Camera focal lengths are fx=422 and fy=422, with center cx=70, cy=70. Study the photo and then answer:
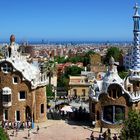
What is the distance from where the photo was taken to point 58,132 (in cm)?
4269

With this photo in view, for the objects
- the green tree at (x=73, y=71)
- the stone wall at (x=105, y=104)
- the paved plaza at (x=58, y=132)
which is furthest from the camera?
the green tree at (x=73, y=71)

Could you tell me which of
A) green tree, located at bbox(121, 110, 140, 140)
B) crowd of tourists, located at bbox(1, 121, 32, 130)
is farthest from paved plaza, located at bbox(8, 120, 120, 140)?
green tree, located at bbox(121, 110, 140, 140)

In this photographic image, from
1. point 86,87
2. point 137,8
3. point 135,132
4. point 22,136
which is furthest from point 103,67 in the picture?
point 135,132

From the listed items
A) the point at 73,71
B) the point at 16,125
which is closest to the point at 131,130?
the point at 16,125

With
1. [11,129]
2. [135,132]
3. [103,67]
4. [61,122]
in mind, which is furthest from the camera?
[103,67]

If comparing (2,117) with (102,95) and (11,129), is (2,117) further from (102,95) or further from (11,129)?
(102,95)

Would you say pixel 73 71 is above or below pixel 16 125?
above

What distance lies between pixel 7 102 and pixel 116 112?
11920 millimetres

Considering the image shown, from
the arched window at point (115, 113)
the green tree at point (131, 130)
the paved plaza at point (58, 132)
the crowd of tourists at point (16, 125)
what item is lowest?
the paved plaza at point (58, 132)

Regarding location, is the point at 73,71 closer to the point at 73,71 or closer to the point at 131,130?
the point at 73,71

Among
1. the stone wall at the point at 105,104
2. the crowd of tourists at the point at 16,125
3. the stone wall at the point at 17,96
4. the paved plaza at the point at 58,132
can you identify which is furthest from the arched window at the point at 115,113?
the crowd of tourists at the point at 16,125

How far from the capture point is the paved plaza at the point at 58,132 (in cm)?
4078

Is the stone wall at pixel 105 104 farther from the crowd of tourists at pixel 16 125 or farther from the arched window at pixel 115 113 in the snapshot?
the crowd of tourists at pixel 16 125

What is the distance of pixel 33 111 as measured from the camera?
46969 millimetres
